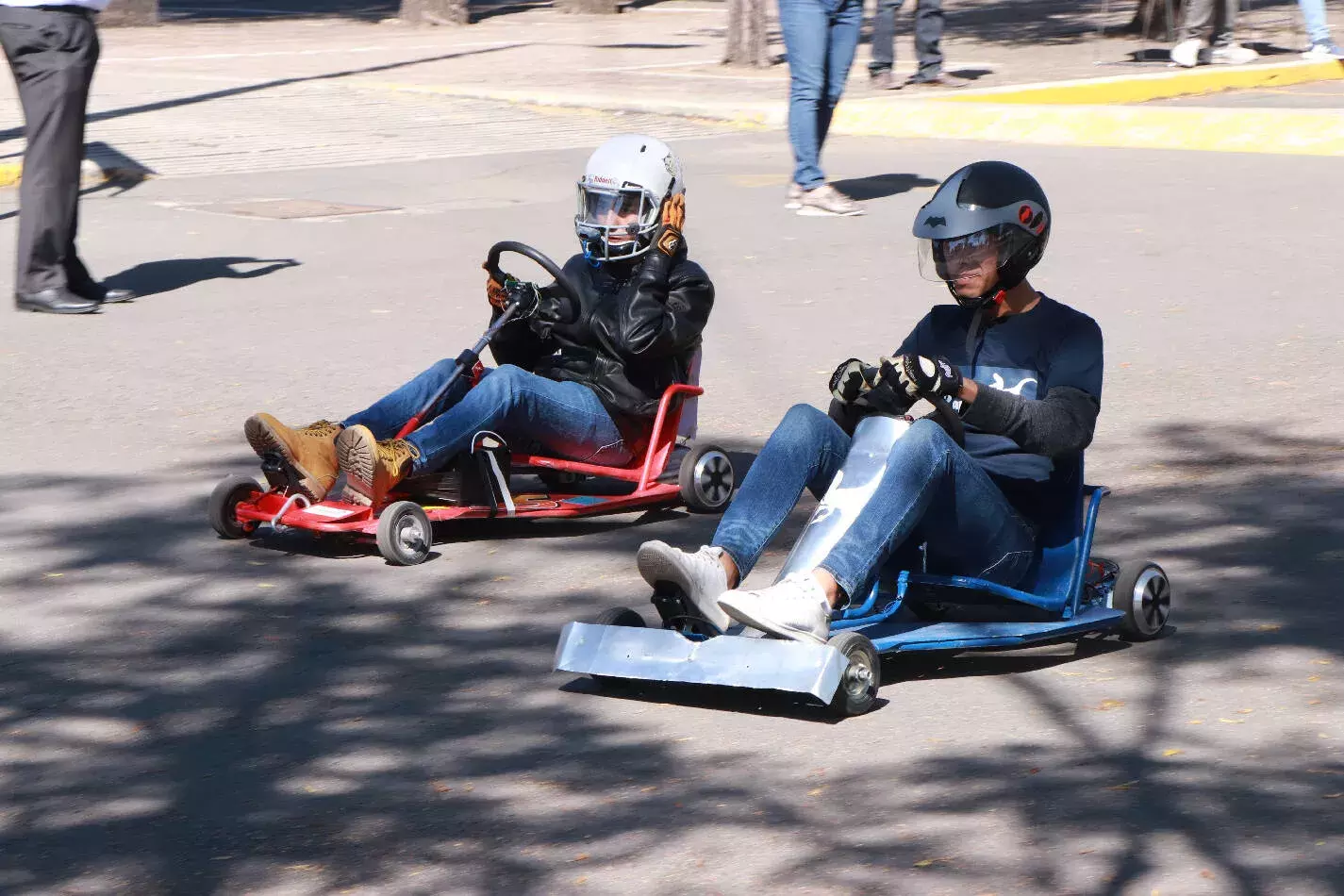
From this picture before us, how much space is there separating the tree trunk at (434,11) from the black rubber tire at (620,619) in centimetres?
2382

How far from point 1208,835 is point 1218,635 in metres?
1.30

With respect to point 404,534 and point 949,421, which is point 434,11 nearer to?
point 404,534

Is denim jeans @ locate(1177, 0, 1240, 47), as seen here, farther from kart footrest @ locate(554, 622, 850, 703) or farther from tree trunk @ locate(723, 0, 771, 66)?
kart footrest @ locate(554, 622, 850, 703)

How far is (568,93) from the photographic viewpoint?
714 inches

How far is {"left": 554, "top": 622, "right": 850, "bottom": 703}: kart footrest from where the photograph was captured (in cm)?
407

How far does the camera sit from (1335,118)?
45.0 ft

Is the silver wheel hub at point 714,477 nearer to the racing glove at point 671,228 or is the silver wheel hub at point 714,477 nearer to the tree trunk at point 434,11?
the racing glove at point 671,228

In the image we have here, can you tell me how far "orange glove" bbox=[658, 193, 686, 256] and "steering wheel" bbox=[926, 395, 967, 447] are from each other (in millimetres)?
1540

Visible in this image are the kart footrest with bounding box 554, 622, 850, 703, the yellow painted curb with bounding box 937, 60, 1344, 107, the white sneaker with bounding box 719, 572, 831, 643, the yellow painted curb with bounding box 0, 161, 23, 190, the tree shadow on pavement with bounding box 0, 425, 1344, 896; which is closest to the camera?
the tree shadow on pavement with bounding box 0, 425, 1344, 896

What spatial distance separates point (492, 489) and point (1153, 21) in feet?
57.0

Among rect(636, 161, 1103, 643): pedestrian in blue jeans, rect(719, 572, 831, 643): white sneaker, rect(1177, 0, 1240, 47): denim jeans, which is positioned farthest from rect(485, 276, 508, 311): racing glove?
rect(1177, 0, 1240, 47): denim jeans

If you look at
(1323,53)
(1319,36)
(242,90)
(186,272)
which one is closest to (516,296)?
(186,272)

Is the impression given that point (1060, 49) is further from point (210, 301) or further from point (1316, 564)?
point (1316, 564)

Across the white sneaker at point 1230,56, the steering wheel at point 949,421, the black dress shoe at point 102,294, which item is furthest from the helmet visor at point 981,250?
the white sneaker at point 1230,56
